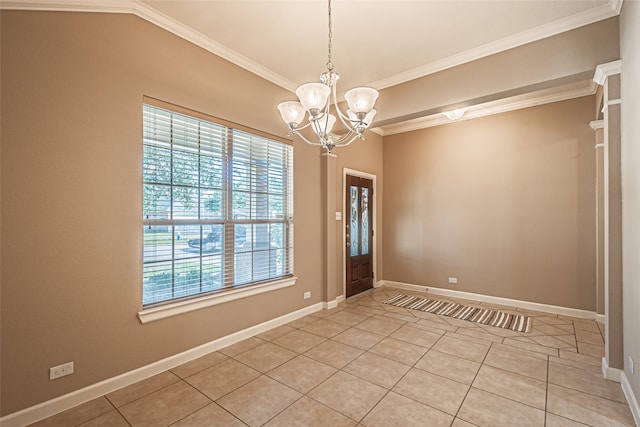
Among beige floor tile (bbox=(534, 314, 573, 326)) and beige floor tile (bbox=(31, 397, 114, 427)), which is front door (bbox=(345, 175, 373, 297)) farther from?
beige floor tile (bbox=(31, 397, 114, 427))

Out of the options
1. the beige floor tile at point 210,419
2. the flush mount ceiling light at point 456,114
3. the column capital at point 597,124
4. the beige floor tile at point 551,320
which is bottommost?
the beige floor tile at point 551,320

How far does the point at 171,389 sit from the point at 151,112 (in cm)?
241

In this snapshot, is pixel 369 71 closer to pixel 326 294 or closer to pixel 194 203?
pixel 194 203

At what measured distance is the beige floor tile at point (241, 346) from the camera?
3.03m

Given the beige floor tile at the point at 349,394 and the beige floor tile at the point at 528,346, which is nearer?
the beige floor tile at the point at 349,394

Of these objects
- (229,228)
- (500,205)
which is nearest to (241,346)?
(229,228)

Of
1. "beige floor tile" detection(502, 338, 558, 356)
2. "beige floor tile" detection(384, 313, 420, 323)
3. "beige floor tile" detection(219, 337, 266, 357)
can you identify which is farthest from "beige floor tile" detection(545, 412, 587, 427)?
"beige floor tile" detection(219, 337, 266, 357)

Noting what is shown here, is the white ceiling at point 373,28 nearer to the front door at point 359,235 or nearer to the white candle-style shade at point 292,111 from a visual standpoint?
the white candle-style shade at point 292,111

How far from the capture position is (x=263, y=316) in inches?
141

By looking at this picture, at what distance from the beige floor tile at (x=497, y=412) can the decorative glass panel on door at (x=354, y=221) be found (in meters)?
3.17

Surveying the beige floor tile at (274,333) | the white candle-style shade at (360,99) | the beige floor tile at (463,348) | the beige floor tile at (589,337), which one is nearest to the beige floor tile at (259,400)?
the beige floor tile at (274,333)

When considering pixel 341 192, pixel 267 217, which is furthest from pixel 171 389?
pixel 341 192

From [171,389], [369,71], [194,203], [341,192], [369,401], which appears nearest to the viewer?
[369,401]

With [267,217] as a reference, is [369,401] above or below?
below
